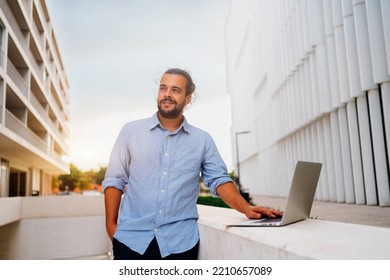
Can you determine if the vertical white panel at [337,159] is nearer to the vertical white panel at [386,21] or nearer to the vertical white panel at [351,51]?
the vertical white panel at [351,51]

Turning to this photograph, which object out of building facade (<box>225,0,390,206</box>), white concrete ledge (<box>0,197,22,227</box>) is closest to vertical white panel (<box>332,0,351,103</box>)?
building facade (<box>225,0,390,206</box>)

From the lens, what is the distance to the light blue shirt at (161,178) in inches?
81.8

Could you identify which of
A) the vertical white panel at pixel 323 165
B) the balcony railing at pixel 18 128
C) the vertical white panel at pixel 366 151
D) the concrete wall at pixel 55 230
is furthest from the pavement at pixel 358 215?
the balcony railing at pixel 18 128

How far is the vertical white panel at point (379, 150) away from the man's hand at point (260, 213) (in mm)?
10144

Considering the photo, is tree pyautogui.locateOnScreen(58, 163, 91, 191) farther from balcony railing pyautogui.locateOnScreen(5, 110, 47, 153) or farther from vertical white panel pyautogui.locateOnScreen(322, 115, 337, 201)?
vertical white panel pyautogui.locateOnScreen(322, 115, 337, 201)

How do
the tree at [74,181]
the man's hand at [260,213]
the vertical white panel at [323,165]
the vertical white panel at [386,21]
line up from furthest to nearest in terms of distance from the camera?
the tree at [74,181]
the vertical white panel at [323,165]
the vertical white panel at [386,21]
the man's hand at [260,213]

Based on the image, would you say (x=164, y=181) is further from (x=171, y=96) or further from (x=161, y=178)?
(x=171, y=96)

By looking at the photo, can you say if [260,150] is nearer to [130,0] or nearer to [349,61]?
[349,61]

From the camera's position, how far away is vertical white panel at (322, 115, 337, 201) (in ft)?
47.1

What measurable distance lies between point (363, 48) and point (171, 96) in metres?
10.5

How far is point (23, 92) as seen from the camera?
18719mm

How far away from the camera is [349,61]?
1169 cm

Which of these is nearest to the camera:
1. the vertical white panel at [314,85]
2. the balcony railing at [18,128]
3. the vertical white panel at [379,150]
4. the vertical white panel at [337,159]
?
the vertical white panel at [379,150]
